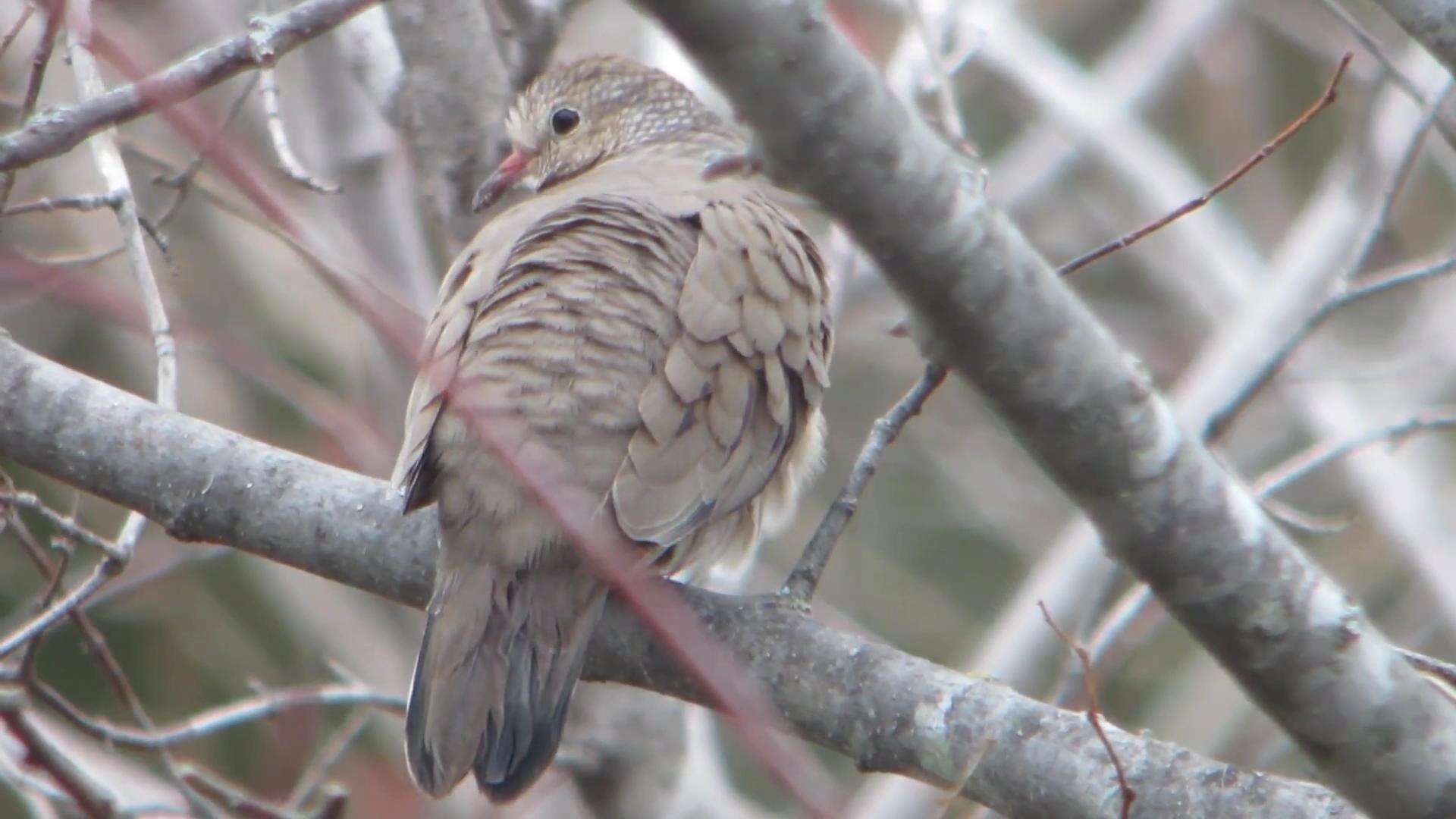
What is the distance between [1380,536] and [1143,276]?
1800 mm

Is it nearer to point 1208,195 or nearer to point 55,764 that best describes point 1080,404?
point 1208,195

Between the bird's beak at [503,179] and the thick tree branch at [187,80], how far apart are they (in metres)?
2.00

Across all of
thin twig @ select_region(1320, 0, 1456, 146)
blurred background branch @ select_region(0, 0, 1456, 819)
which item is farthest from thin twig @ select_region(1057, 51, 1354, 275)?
blurred background branch @ select_region(0, 0, 1456, 819)

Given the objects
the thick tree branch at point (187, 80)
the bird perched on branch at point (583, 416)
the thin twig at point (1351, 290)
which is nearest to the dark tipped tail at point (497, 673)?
the bird perched on branch at point (583, 416)

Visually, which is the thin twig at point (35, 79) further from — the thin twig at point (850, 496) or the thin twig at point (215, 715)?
the thin twig at point (850, 496)

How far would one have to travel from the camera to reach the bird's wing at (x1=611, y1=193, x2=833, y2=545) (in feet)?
9.43

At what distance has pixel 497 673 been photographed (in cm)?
273

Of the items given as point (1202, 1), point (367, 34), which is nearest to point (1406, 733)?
point (367, 34)

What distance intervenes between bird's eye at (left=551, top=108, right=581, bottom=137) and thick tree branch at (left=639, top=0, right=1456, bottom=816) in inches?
103

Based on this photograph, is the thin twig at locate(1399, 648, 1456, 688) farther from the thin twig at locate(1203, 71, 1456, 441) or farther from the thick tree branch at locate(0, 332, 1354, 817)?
the thin twig at locate(1203, 71, 1456, 441)

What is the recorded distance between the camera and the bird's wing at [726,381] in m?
2.87

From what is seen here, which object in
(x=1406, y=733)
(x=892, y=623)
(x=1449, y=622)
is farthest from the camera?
(x=892, y=623)

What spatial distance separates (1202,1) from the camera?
6.40 meters

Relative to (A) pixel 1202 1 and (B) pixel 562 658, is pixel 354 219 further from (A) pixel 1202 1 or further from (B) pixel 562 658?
(A) pixel 1202 1
